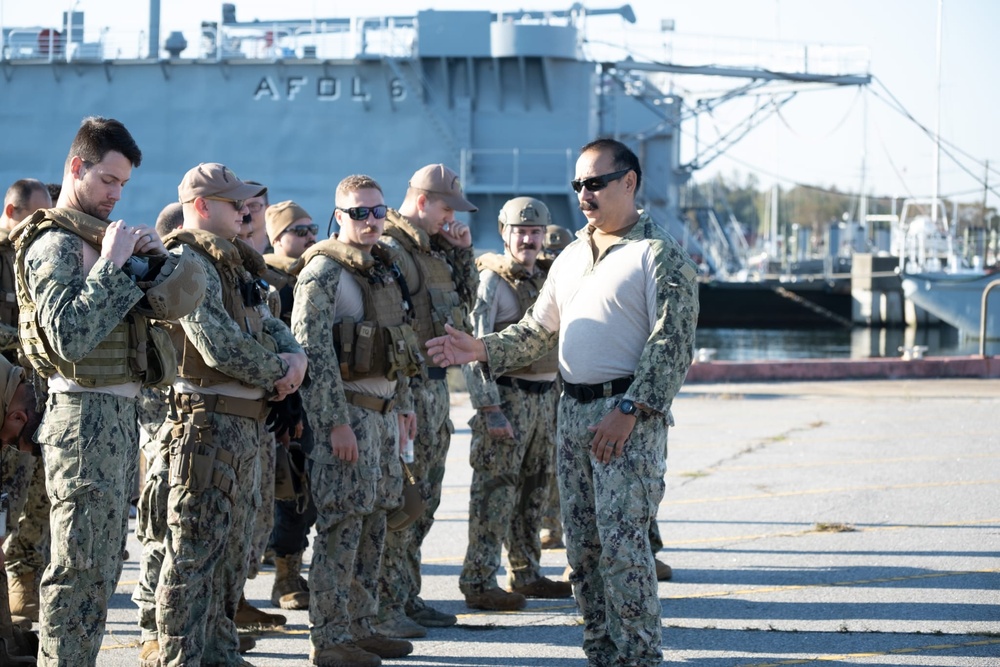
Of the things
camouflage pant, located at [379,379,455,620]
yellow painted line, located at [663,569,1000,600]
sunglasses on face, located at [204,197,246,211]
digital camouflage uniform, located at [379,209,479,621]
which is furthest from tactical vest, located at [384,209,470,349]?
yellow painted line, located at [663,569,1000,600]

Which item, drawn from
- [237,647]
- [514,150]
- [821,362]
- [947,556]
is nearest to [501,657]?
[237,647]

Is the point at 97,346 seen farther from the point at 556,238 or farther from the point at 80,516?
the point at 556,238

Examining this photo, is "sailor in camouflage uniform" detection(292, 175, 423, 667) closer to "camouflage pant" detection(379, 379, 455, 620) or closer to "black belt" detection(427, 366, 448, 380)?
"camouflage pant" detection(379, 379, 455, 620)

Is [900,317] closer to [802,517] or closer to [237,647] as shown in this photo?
[802,517]

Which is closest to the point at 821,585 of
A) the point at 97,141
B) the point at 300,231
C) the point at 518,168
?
the point at 300,231

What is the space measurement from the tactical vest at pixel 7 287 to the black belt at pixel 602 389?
2888 mm

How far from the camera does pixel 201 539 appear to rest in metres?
4.49

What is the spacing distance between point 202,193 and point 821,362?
12.4 meters

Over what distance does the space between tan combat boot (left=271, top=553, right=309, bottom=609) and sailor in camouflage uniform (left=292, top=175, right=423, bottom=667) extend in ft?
3.19

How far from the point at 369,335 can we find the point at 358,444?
46 centimetres

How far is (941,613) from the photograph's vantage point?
18.9 ft

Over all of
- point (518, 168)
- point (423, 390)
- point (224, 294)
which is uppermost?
point (518, 168)

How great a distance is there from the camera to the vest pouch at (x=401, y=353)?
16.9 ft

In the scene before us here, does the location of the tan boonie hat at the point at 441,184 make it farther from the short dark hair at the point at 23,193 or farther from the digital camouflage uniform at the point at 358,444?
the short dark hair at the point at 23,193
